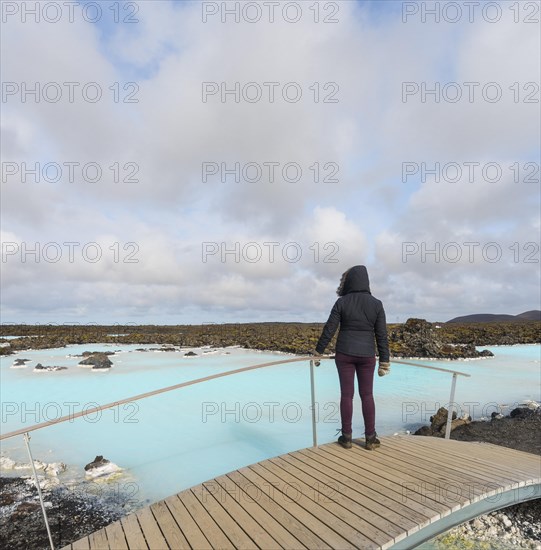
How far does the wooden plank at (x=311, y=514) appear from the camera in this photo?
3359mm

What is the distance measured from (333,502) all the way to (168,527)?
5.67 feet

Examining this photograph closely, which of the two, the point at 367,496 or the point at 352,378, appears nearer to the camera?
the point at 367,496

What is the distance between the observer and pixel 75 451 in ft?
32.1

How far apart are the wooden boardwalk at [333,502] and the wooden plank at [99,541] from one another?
1 centimetres

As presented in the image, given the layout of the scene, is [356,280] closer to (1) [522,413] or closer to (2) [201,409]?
(1) [522,413]

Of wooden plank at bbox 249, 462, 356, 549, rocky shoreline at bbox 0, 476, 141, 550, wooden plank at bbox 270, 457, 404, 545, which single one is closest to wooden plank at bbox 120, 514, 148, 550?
wooden plank at bbox 249, 462, 356, 549

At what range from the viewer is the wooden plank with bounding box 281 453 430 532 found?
3.62m

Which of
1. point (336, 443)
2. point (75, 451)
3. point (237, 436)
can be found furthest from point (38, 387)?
point (336, 443)

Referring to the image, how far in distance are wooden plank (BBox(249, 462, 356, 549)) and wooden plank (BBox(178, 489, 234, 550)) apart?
77 cm

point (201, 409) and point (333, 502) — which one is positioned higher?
point (333, 502)

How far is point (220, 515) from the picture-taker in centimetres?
386

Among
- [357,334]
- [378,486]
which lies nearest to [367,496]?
[378,486]
